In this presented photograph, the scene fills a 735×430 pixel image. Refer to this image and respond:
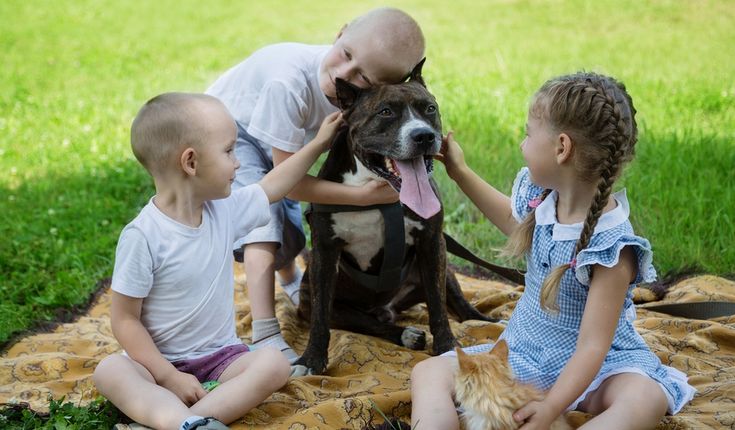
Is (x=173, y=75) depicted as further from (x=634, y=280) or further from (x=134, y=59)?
(x=634, y=280)

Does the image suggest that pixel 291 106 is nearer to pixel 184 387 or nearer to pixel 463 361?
pixel 184 387

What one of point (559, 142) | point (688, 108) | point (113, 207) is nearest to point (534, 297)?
point (559, 142)

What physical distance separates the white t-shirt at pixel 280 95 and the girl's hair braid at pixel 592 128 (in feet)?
5.02

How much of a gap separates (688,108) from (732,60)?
250 centimetres

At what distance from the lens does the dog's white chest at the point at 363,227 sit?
394 cm

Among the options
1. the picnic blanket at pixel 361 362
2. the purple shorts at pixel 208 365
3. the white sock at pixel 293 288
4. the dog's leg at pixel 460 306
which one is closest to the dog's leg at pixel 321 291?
the picnic blanket at pixel 361 362

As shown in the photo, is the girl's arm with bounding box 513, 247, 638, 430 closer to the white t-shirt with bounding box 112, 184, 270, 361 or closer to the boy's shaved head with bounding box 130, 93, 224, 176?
the white t-shirt with bounding box 112, 184, 270, 361

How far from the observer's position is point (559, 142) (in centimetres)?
290

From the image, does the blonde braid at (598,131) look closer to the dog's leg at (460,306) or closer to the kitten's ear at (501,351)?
the kitten's ear at (501,351)

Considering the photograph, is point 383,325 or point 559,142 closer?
point 559,142

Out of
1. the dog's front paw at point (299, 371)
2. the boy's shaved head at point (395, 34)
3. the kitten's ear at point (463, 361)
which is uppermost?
the boy's shaved head at point (395, 34)

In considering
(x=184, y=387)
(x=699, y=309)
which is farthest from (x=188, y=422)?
(x=699, y=309)

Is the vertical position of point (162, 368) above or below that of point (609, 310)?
below

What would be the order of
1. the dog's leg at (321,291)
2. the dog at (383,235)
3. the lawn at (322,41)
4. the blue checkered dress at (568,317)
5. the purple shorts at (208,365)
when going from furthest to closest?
the lawn at (322,41) < the dog's leg at (321,291) < the dog at (383,235) < the purple shorts at (208,365) < the blue checkered dress at (568,317)
